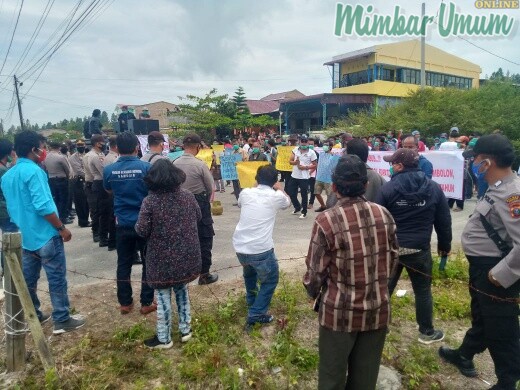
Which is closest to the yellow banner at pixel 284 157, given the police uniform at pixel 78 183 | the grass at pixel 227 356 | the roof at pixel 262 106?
the police uniform at pixel 78 183

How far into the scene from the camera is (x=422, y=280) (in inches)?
141

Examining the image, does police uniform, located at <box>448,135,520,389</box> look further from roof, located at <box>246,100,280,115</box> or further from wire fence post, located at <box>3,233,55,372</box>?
roof, located at <box>246,100,280,115</box>

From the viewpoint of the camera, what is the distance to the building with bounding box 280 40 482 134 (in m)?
32.6

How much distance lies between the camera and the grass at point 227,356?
3174 mm

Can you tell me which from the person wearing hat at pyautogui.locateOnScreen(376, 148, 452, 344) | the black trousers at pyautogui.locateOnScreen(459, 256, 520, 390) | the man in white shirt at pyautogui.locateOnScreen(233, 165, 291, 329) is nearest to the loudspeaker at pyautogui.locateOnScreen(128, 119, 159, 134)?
the man in white shirt at pyautogui.locateOnScreen(233, 165, 291, 329)

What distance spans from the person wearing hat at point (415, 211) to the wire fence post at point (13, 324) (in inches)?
129

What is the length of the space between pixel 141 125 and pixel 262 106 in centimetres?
3145

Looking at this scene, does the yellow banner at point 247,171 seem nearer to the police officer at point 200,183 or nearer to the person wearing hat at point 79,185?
the person wearing hat at point 79,185

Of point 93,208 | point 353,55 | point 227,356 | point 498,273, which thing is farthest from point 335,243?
point 353,55

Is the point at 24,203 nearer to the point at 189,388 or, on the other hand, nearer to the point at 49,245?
the point at 49,245

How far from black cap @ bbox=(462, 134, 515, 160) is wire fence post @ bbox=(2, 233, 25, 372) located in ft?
12.1

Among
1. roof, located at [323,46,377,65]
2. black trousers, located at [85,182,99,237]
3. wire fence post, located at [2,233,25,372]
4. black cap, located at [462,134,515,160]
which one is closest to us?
black cap, located at [462,134,515,160]

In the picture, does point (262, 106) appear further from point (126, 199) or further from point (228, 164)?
Answer: point (126, 199)

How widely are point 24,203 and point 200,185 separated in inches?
78.9
